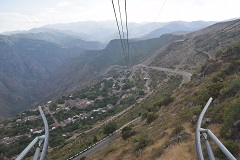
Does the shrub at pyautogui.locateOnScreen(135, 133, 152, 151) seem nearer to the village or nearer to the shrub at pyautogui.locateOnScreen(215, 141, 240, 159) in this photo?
the shrub at pyautogui.locateOnScreen(215, 141, 240, 159)

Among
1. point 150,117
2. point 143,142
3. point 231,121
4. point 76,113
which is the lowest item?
point 76,113

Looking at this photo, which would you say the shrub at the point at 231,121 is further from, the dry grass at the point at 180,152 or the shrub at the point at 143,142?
the shrub at the point at 143,142

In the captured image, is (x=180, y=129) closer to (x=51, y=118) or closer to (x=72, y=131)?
(x=72, y=131)

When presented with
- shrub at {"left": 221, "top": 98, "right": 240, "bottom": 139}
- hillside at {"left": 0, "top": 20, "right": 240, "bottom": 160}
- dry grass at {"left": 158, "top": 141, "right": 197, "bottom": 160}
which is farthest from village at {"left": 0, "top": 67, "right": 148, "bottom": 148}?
shrub at {"left": 221, "top": 98, "right": 240, "bottom": 139}

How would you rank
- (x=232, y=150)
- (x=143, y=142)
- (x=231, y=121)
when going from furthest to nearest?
(x=143, y=142)
(x=231, y=121)
(x=232, y=150)

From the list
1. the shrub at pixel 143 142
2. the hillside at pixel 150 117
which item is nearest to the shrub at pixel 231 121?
the hillside at pixel 150 117

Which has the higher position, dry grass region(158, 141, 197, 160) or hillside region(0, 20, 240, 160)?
dry grass region(158, 141, 197, 160)

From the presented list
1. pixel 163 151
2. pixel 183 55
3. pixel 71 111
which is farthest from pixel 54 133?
pixel 183 55

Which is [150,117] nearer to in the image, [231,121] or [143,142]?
[143,142]

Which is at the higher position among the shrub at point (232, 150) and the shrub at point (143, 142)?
the shrub at point (232, 150)

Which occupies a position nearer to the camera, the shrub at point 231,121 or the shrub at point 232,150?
the shrub at point 232,150

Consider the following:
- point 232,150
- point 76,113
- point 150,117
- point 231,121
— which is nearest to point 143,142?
point 231,121
